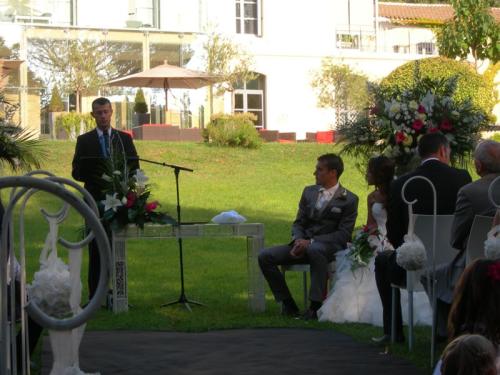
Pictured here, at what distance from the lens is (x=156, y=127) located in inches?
1144

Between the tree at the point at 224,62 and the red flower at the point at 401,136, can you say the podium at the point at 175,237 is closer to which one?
the red flower at the point at 401,136

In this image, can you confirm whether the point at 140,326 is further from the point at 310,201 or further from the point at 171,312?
the point at 310,201

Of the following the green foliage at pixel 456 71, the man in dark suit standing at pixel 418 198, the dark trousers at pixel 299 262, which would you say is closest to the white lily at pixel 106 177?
the dark trousers at pixel 299 262

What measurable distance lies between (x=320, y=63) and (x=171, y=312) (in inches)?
1256

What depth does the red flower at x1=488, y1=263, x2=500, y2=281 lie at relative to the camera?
4.49 meters

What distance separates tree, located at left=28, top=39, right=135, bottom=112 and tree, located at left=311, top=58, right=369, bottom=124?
8.64m

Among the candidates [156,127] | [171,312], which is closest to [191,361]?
[171,312]

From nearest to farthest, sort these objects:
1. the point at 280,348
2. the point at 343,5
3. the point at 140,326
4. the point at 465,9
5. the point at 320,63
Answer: the point at 280,348
the point at 140,326
the point at 465,9
the point at 320,63
the point at 343,5

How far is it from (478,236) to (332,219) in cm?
313

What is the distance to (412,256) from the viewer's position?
22.0ft

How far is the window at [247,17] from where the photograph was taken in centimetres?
4156

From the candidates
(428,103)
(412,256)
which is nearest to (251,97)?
(428,103)

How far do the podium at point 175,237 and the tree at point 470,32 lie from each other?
28.8m

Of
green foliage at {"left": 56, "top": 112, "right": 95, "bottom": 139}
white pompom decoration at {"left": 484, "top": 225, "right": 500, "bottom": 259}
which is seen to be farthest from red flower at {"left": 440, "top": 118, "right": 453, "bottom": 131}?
green foliage at {"left": 56, "top": 112, "right": 95, "bottom": 139}
